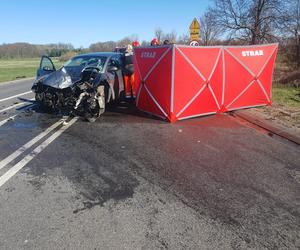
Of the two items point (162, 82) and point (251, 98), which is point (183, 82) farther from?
point (251, 98)

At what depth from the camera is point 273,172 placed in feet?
13.9

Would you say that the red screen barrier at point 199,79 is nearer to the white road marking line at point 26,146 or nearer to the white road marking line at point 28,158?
the white road marking line at point 28,158

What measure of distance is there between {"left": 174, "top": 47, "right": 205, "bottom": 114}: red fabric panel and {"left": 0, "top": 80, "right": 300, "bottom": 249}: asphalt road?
102cm

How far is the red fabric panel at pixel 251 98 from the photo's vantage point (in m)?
8.19

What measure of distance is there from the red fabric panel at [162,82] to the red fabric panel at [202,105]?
59 cm

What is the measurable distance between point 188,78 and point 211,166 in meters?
3.20

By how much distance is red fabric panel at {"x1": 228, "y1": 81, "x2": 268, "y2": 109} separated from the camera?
26.9 feet

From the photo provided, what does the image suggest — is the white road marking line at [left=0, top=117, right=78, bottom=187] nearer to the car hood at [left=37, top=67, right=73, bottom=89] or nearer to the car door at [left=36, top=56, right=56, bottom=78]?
the car hood at [left=37, top=67, right=73, bottom=89]

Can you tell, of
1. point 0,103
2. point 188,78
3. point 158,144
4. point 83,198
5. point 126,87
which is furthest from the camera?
point 0,103

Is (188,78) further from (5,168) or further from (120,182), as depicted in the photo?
(5,168)

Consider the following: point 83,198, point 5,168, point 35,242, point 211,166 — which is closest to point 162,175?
point 211,166

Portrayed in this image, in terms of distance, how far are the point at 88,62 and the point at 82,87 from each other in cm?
171

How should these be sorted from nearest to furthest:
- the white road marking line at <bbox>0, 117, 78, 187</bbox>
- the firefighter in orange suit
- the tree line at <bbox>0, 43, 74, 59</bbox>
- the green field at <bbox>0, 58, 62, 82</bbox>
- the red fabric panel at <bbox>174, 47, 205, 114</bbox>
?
the white road marking line at <bbox>0, 117, 78, 187</bbox>
the red fabric panel at <bbox>174, 47, 205, 114</bbox>
the firefighter in orange suit
the green field at <bbox>0, 58, 62, 82</bbox>
the tree line at <bbox>0, 43, 74, 59</bbox>

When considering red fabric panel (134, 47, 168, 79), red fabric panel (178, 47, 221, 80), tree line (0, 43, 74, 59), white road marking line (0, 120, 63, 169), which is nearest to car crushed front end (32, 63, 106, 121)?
white road marking line (0, 120, 63, 169)
